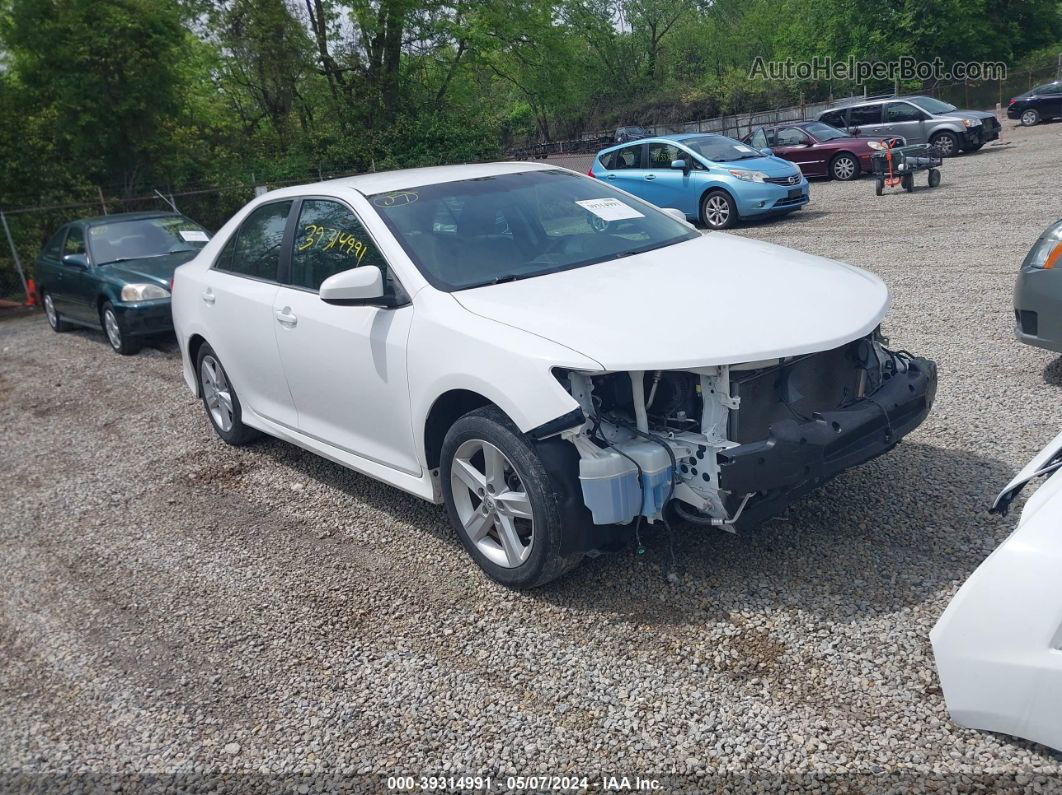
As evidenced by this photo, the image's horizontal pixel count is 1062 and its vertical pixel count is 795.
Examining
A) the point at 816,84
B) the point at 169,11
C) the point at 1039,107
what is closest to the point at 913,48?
the point at 816,84

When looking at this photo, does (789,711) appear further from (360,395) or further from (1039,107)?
(1039,107)

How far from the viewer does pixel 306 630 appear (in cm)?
386

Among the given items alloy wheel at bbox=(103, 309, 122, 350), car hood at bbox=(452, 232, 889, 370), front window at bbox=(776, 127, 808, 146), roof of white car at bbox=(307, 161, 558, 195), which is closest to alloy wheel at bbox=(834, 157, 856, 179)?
front window at bbox=(776, 127, 808, 146)

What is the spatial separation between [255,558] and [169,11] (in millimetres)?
16735

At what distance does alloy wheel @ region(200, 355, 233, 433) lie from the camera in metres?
6.01

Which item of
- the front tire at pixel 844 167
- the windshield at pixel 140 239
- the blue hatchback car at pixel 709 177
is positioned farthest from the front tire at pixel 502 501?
the front tire at pixel 844 167

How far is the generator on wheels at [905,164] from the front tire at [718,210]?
121 inches

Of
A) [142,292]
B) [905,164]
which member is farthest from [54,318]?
[905,164]

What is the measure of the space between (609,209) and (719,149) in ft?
37.0

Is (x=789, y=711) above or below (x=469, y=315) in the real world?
below

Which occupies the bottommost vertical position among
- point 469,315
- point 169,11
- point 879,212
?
point 879,212

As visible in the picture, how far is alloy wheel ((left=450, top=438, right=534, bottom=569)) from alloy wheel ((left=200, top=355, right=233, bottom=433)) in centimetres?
259

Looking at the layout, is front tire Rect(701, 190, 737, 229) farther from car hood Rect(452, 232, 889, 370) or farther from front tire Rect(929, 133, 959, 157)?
car hood Rect(452, 232, 889, 370)

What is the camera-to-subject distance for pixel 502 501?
3.78 metres
